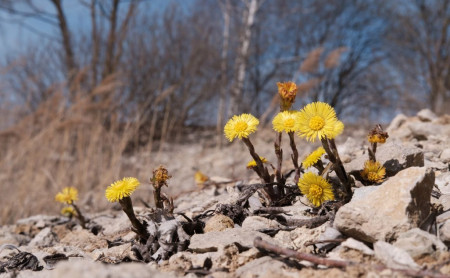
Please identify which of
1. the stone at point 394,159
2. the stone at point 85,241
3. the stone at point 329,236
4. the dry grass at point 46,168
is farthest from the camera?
the dry grass at point 46,168

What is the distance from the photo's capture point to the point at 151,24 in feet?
35.6

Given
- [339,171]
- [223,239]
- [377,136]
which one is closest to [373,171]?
[377,136]

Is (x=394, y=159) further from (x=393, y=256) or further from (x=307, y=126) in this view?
(x=393, y=256)

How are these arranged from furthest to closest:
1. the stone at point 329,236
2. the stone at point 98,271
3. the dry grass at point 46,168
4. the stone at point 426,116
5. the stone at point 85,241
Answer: the dry grass at point 46,168, the stone at point 426,116, the stone at point 85,241, the stone at point 329,236, the stone at point 98,271

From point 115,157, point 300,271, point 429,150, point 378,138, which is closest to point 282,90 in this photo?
point 378,138

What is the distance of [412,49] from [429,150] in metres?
13.0

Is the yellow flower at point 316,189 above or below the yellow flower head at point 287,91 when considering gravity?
below

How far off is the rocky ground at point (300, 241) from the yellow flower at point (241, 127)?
31 centimetres

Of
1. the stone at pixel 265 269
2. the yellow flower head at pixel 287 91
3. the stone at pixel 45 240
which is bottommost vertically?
the stone at pixel 45 240

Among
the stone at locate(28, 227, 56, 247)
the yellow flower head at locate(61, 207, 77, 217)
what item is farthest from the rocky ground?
the yellow flower head at locate(61, 207, 77, 217)

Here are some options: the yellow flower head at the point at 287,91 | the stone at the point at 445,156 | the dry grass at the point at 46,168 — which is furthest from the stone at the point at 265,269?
the dry grass at the point at 46,168

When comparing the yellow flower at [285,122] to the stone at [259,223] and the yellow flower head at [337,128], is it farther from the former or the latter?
the stone at [259,223]

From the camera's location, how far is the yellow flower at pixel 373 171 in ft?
5.05

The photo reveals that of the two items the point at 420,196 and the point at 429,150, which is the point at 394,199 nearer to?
the point at 420,196
